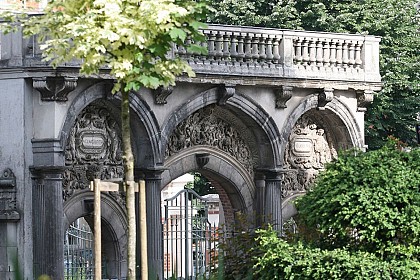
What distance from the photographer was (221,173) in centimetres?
2745

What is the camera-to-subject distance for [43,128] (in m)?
24.0

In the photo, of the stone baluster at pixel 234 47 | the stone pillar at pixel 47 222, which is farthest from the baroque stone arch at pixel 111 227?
the stone baluster at pixel 234 47

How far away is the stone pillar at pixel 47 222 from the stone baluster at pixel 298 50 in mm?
5335

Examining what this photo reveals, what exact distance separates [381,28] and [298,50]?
9246 millimetres

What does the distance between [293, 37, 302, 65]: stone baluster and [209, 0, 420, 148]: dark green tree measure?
7.89 metres

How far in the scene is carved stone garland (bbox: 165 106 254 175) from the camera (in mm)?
26672

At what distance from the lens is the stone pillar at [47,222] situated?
2386 centimetres

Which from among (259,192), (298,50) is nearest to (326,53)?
(298,50)

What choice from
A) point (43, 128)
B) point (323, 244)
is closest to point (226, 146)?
point (43, 128)

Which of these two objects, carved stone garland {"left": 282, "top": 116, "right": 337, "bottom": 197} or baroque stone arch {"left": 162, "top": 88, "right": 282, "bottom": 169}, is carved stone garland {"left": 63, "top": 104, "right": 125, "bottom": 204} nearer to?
baroque stone arch {"left": 162, "top": 88, "right": 282, "bottom": 169}

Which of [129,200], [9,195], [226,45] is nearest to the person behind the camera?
[129,200]

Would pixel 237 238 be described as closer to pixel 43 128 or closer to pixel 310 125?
pixel 43 128

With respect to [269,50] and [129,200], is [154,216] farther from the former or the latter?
[129,200]

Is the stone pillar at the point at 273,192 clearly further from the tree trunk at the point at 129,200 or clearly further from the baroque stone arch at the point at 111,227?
the tree trunk at the point at 129,200
